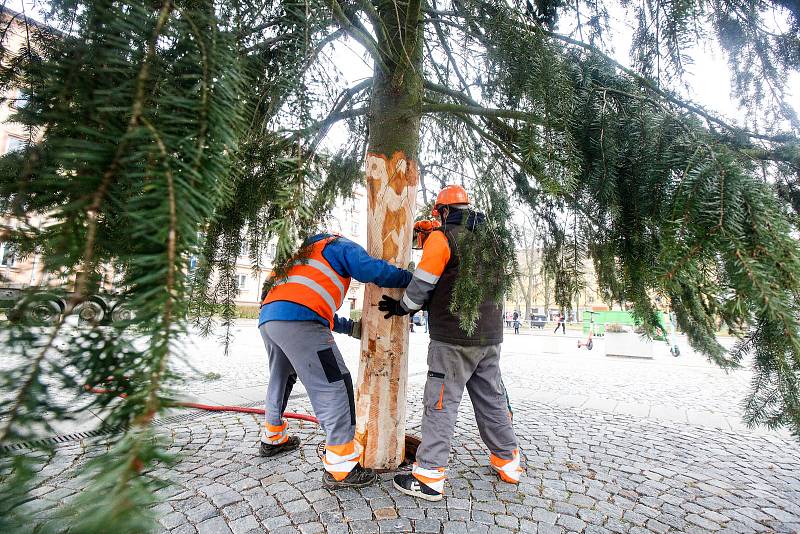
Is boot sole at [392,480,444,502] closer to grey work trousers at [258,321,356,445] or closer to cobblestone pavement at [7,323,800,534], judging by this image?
cobblestone pavement at [7,323,800,534]

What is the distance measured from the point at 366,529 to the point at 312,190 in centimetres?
196

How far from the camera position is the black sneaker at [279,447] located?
3.17 meters

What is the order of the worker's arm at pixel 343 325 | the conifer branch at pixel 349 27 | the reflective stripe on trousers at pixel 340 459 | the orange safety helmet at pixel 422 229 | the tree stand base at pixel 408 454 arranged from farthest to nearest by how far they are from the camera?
the orange safety helmet at pixel 422 229 < the worker's arm at pixel 343 325 < the tree stand base at pixel 408 454 < the reflective stripe on trousers at pixel 340 459 < the conifer branch at pixel 349 27

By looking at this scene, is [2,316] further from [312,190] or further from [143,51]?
[312,190]

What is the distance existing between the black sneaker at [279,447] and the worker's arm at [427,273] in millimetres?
1598

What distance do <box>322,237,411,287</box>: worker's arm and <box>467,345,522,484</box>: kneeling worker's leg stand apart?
933mm

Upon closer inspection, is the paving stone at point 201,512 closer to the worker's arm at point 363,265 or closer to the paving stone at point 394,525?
the paving stone at point 394,525

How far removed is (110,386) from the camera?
21.1 inches

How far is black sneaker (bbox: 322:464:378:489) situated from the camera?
2.61 m

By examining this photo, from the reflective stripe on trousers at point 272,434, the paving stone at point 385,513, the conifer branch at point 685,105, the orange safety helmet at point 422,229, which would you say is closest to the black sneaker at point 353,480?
the paving stone at point 385,513

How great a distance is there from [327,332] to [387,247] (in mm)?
767

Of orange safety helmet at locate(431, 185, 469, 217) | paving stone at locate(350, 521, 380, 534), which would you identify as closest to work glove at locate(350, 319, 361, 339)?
orange safety helmet at locate(431, 185, 469, 217)

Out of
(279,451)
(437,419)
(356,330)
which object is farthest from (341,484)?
(356,330)

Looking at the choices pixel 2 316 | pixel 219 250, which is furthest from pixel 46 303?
pixel 219 250
